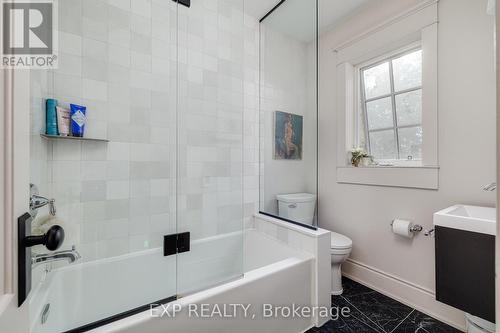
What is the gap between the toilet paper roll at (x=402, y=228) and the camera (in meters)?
1.85

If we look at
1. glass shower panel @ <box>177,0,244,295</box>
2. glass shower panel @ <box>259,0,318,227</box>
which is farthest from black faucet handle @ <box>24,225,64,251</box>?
glass shower panel @ <box>259,0,318,227</box>

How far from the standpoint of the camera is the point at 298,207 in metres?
2.20

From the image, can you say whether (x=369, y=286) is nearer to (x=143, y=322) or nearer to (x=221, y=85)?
(x=143, y=322)

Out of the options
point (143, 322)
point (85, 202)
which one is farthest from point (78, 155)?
point (143, 322)

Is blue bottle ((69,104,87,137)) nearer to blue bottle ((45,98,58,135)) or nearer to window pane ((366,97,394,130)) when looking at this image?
blue bottle ((45,98,58,135))

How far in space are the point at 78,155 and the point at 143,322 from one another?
1.14m

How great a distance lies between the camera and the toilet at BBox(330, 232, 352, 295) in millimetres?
1976

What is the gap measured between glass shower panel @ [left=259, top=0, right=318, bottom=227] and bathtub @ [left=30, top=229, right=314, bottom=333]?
1.81 ft

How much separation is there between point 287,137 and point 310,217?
85cm

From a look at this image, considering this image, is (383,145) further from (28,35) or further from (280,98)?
(28,35)

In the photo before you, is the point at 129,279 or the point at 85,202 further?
the point at 129,279

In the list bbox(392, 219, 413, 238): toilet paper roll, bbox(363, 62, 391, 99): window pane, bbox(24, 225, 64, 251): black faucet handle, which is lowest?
bbox(392, 219, 413, 238): toilet paper roll

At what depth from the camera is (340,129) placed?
94.5 inches

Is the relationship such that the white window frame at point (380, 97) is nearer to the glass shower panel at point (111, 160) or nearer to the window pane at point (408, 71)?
the window pane at point (408, 71)
